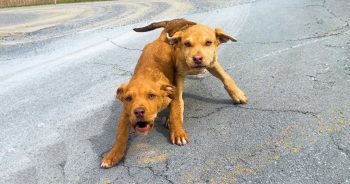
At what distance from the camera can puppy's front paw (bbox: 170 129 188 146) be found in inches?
199

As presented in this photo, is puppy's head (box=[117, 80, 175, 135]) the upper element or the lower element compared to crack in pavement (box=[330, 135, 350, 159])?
upper

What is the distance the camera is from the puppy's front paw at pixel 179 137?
5.07m

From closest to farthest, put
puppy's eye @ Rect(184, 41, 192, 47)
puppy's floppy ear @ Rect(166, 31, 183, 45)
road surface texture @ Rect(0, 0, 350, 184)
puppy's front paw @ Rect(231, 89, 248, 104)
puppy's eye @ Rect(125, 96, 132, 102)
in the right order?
road surface texture @ Rect(0, 0, 350, 184) < puppy's eye @ Rect(125, 96, 132, 102) < puppy's eye @ Rect(184, 41, 192, 47) < puppy's floppy ear @ Rect(166, 31, 183, 45) < puppy's front paw @ Rect(231, 89, 248, 104)

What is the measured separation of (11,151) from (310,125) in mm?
3341

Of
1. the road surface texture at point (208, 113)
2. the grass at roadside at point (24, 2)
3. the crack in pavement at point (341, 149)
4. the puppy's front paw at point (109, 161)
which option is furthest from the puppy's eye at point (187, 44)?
the grass at roadside at point (24, 2)

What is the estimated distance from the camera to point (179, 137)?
5102 mm

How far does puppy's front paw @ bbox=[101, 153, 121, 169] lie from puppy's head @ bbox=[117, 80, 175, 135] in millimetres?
451

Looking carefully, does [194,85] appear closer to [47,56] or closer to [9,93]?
[9,93]

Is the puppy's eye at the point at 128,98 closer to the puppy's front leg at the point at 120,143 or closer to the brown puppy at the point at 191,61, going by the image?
the puppy's front leg at the point at 120,143

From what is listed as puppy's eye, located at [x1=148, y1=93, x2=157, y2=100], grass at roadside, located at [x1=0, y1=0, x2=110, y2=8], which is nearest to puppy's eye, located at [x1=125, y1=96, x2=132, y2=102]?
puppy's eye, located at [x1=148, y1=93, x2=157, y2=100]

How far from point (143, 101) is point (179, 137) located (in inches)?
29.0

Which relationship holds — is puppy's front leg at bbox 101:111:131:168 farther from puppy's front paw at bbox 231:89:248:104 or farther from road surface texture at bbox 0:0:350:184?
puppy's front paw at bbox 231:89:248:104

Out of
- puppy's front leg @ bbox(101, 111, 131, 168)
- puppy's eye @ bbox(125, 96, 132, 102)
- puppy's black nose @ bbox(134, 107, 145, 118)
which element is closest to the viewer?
puppy's black nose @ bbox(134, 107, 145, 118)

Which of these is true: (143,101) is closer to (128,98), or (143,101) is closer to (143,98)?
(143,98)
